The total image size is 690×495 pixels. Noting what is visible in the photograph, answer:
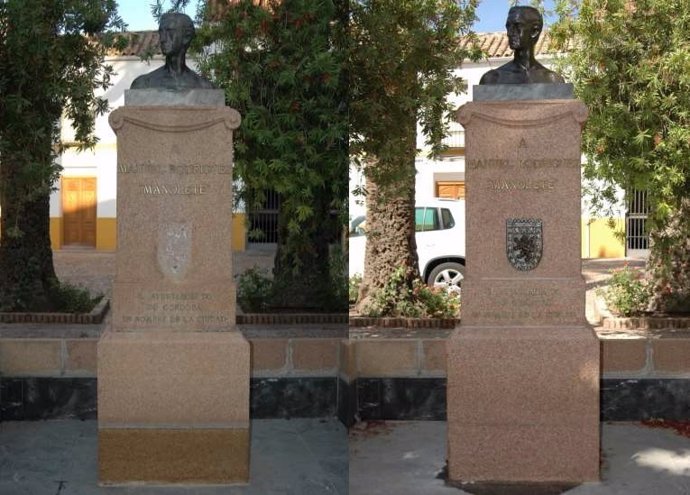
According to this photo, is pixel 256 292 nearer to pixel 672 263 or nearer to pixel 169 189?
pixel 169 189

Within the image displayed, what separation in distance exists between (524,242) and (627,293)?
2813mm

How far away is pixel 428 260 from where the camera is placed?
916 centimetres

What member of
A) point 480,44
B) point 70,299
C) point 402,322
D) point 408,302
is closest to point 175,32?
point 70,299

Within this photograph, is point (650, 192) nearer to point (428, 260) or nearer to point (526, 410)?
point (428, 260)

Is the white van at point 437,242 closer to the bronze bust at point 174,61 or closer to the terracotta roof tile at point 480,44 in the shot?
the terracotta roof tile at point 480,44

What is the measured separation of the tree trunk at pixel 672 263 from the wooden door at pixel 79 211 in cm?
472

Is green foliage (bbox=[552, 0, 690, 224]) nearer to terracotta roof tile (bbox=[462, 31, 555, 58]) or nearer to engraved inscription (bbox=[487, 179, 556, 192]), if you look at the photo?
terracotta roof tile (bbox=[462, 31, 555, 58])

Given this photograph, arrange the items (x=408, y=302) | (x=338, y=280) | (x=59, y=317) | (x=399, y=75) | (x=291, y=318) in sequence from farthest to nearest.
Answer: (x=408, y=302) < (x=338, y=280) < (x=291, y=318) < (x=59, y=317) < (x=399, y=75)

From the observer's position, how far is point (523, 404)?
16.3 ft

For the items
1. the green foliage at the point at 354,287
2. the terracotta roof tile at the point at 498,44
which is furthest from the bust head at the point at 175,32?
the green foliage at the point at 354,287

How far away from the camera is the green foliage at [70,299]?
22.5 ft

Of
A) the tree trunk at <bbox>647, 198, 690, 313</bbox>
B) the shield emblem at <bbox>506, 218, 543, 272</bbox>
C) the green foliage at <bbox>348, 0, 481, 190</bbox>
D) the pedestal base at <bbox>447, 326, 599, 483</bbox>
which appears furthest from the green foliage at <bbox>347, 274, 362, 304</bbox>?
the shield emblem at <bbox>506, 218, 543, 272</bbox>

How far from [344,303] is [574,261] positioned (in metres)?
2.84

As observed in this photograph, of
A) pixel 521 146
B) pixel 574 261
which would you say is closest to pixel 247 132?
pixel 521 146
